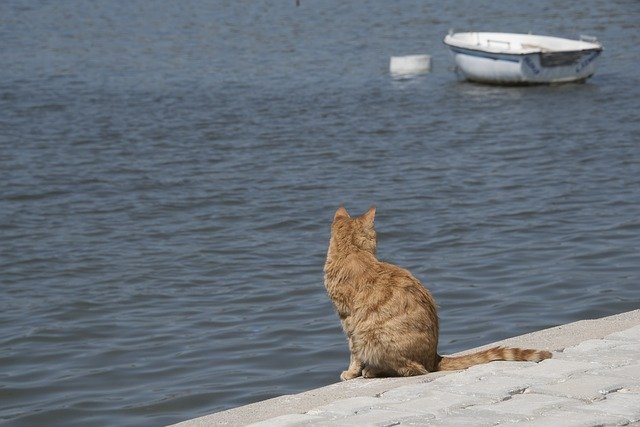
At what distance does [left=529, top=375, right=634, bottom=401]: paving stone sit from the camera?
554cm

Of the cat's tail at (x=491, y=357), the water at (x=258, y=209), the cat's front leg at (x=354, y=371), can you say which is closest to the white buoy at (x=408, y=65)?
the water at (x=258, y=209)

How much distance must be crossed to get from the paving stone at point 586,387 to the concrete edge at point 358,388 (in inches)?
26.0

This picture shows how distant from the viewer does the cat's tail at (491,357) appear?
6270 mm

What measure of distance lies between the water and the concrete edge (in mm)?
1949

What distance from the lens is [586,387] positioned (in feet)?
18.6

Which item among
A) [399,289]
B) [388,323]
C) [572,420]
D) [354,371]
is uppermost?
[399,289]

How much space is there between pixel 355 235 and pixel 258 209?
8135 mm

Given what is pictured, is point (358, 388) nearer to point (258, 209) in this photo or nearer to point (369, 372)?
point (369, 372)

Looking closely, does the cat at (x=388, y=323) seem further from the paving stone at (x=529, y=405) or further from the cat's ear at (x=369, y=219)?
the paving stone at (x=529, y=405)

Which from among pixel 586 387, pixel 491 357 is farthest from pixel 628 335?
pixel 586 387

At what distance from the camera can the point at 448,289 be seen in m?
10.9

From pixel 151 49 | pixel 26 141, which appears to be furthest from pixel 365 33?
pixel 26 141

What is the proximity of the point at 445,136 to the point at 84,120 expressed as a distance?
6.52 metres

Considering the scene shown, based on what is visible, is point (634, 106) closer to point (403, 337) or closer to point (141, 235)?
point (141, 235)
